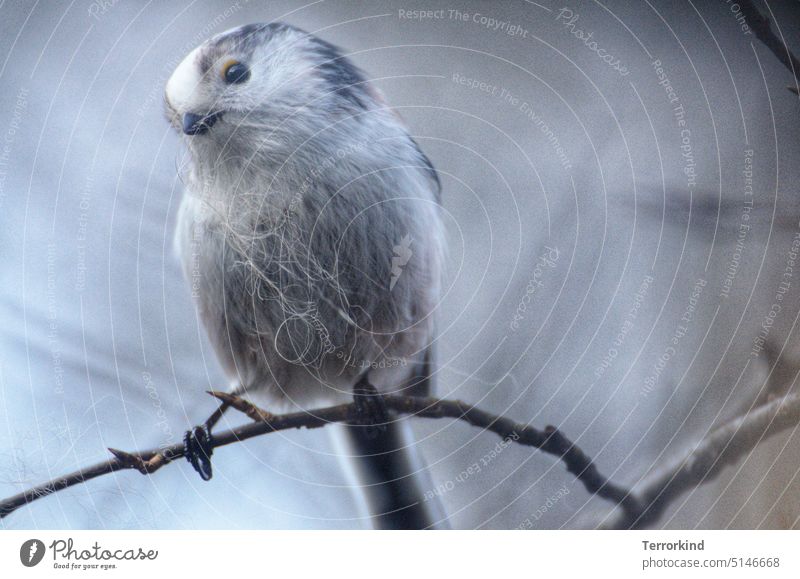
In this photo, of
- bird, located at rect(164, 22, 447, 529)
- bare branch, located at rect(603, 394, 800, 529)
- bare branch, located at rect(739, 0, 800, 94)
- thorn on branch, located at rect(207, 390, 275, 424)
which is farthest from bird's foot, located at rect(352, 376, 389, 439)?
bare branch, located at rect(739, 0, 800, 94)

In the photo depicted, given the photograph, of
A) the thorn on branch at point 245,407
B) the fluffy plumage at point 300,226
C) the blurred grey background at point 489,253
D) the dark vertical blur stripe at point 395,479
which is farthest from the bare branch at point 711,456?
the thorn on branch at point 245,407

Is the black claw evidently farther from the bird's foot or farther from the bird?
the bird's foot

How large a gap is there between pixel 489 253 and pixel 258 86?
39 centimetres

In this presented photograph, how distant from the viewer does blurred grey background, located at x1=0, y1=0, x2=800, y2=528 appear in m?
0.86

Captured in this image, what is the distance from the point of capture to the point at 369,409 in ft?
2.85

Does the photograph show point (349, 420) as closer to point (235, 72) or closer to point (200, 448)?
point (200, 448)

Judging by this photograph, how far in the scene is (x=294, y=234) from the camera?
33.8 inches

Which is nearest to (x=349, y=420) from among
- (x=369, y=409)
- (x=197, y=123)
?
(x=369, y=409)

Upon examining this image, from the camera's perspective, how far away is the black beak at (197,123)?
2.76 feet

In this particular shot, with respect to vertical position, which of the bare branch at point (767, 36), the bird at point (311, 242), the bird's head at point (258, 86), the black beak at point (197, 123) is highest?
the bare branch at point (767, 36)

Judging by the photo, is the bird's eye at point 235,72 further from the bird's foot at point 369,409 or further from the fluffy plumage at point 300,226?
Result: the bird's foot at point 369,409

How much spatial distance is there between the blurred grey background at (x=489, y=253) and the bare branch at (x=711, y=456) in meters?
0.02
